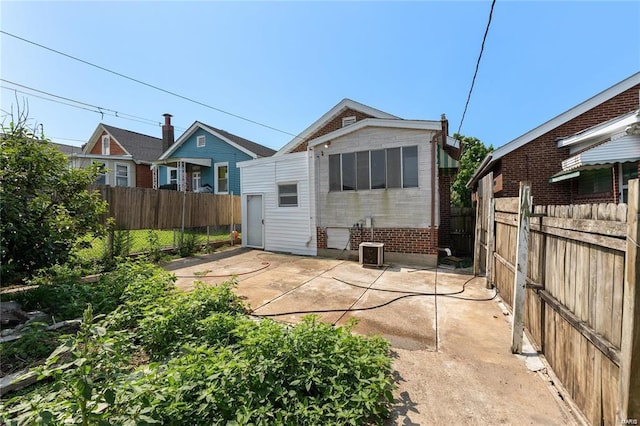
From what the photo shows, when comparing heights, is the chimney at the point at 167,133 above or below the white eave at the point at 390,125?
above

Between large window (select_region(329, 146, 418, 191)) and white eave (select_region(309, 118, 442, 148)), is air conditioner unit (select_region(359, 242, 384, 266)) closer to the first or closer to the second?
large window (select_region(329, 146, 418, 191))

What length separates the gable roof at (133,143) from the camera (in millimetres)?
19375

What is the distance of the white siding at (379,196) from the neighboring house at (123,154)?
15707 mm

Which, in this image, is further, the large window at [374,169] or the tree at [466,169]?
the tree at [466,169]

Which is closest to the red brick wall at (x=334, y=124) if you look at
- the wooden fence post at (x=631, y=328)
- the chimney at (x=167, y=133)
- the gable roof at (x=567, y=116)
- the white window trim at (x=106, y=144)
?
the gable roof at (x=567, y=116)

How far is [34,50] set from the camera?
7.64 meters

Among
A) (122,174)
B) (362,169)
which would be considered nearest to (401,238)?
(362,169)

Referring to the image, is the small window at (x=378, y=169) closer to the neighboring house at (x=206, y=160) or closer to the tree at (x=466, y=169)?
the neighboring house at (x=206, y=160)

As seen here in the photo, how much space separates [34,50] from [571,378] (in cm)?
1321

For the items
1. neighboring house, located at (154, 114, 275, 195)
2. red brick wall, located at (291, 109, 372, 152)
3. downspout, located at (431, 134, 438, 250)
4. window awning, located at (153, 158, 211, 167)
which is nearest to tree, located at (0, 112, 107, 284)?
downspout, located at (431, 134, 438, 250)

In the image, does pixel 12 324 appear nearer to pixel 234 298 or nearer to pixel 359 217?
pixel 234 298

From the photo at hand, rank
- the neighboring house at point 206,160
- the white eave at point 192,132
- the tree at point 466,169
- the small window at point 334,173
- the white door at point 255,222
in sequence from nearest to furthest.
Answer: the small window at point 334,173 → the white door at point 255,222 → the white eave at point 192,132 → the neighboring house at point 206,160 → the tree at point 466,169

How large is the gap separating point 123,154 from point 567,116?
25.2 metres

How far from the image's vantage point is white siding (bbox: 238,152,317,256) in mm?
9531
